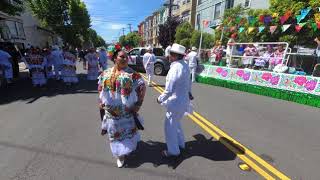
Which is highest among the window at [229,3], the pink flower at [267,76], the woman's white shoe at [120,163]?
the window at [229,3]

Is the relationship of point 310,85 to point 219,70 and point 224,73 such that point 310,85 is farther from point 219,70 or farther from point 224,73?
point 219,70

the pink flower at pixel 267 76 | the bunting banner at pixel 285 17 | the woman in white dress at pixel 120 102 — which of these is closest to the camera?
the woman in white dress at pixel 120 102

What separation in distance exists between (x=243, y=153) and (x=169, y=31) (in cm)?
3261

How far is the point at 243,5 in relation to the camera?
86.9 feet

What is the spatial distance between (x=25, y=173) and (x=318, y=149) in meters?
5.21

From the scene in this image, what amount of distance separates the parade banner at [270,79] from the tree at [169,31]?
22.2 metres

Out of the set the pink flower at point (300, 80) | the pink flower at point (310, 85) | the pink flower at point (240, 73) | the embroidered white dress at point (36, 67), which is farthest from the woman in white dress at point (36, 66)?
the pink flower at point (310, 85)

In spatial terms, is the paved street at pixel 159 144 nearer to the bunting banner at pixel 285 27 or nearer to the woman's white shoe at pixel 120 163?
the woman's white shoe at pixel 120 163

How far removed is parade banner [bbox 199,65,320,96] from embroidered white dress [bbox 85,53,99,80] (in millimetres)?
6173

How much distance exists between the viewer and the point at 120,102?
399cm

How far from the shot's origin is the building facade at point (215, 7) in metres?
24.8

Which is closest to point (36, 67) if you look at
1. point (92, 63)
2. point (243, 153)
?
point (92, 63)

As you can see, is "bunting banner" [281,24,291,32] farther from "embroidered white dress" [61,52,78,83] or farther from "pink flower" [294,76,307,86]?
"embroidered white dress" [61,52,78,83]

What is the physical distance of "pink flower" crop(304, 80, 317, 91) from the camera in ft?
29.8
